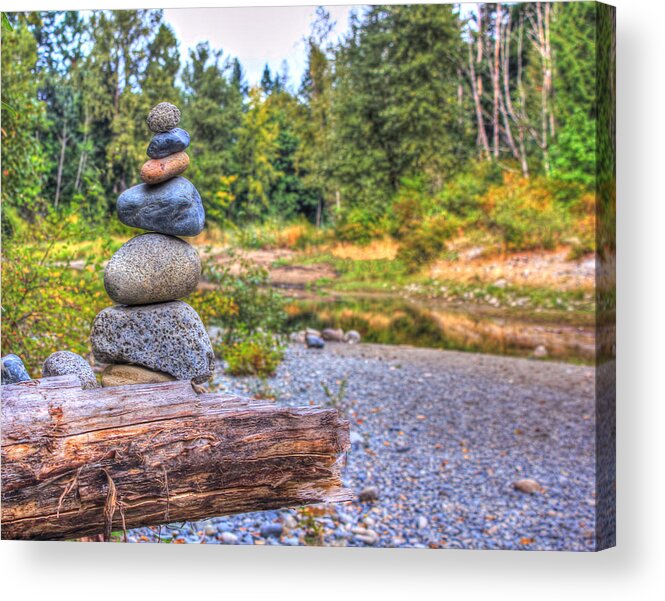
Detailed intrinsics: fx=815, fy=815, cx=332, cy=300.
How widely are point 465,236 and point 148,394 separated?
3388mm

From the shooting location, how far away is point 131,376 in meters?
3.94

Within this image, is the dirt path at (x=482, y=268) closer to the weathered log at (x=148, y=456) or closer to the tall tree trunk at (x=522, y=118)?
the tall tree trunk at (x=522, y=118)

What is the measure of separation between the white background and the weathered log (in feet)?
5.50

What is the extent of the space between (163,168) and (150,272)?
20.3 inches

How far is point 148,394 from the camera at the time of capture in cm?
356

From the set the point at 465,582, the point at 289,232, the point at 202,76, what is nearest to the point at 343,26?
the point at 202,76

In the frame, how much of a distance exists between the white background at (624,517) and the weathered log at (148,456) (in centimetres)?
168

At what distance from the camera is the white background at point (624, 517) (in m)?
4.88

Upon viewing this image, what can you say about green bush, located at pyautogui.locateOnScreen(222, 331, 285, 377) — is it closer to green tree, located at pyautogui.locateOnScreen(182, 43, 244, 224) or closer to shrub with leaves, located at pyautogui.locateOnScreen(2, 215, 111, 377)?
green tree, located at pyautogui.locateOnScreen(182, 43, 244, 224)

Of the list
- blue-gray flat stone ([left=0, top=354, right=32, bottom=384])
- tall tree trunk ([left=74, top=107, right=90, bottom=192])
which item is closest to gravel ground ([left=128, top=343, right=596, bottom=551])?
blue-gray flat stone ([left=0, top=354, right=32, bottom=384])

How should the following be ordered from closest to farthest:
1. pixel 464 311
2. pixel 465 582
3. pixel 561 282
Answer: pixel 465 582
pixel 561 282
pixel 464 311

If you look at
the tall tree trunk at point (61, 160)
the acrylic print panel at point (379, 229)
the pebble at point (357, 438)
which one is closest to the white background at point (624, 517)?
the acrylic print panel at point (379, 229)

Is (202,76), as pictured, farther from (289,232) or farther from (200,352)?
(200,352)

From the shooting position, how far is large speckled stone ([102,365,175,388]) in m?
3.93
